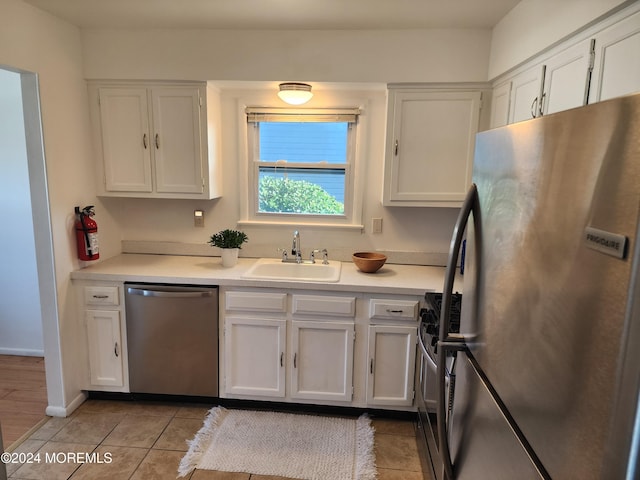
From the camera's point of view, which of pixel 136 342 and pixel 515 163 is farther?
pixel 136 342

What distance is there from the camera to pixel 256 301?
2443 millimetres

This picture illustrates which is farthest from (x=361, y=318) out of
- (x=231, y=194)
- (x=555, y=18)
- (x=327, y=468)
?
(x=555, y=18)

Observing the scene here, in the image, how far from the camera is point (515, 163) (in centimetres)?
82

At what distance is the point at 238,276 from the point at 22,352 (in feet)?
7.09

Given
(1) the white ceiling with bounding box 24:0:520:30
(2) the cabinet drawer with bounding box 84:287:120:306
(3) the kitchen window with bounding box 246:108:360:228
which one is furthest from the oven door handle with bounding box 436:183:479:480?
(2) the cabinet drawer with bounding box 84:287:120:306

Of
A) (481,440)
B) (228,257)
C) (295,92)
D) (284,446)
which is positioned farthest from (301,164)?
(481,440)

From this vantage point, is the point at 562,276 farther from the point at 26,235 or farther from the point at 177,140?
the point at 26,235

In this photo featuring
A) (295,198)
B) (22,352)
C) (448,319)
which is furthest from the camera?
(22,352)

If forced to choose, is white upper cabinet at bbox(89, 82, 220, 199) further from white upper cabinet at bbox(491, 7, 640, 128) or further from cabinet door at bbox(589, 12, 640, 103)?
cabinet door at bbox(589, 12, 640, 103)

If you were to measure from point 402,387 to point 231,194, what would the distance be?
182cm

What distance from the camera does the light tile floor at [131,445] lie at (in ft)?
6.70

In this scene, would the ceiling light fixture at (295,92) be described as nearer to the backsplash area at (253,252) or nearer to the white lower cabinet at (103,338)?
the backsplash area at (253,252)

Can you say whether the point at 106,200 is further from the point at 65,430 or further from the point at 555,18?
the point at 555,18

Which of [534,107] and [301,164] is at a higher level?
[534,107]
